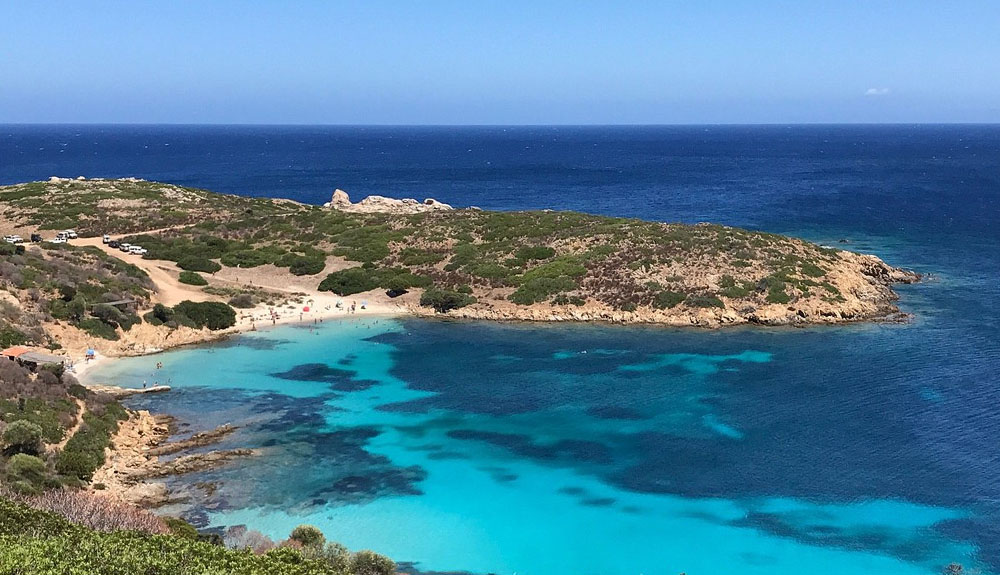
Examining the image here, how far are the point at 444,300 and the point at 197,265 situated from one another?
2469 centimetres

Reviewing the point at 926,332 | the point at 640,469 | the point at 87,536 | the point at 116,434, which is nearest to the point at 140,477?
the point at 116,434

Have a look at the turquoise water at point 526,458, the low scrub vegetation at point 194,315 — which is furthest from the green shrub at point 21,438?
the low scrub vegetation at point 194,315

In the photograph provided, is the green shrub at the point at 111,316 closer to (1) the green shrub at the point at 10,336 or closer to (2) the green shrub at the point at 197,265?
(1) the green shrub at the point at 10,336

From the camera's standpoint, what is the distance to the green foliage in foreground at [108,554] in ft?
55.1

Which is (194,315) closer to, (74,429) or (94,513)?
(74,429)

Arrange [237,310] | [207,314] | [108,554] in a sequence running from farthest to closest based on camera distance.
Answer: [237,310], [207,314], [108,554]

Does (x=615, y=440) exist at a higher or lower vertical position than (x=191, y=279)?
lower

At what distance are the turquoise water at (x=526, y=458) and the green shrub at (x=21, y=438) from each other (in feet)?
20.9

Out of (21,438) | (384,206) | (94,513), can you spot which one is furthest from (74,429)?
Result: (384,206)

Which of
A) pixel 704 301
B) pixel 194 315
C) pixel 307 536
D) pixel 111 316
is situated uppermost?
pixel 111 316

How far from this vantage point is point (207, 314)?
58.3 m

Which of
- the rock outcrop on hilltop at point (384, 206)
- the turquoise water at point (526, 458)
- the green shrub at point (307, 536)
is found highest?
the rock outcrop on hilltop at point (384, 206)

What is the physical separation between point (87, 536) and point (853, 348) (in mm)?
49356

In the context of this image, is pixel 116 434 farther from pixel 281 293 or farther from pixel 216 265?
pixel 216 265
